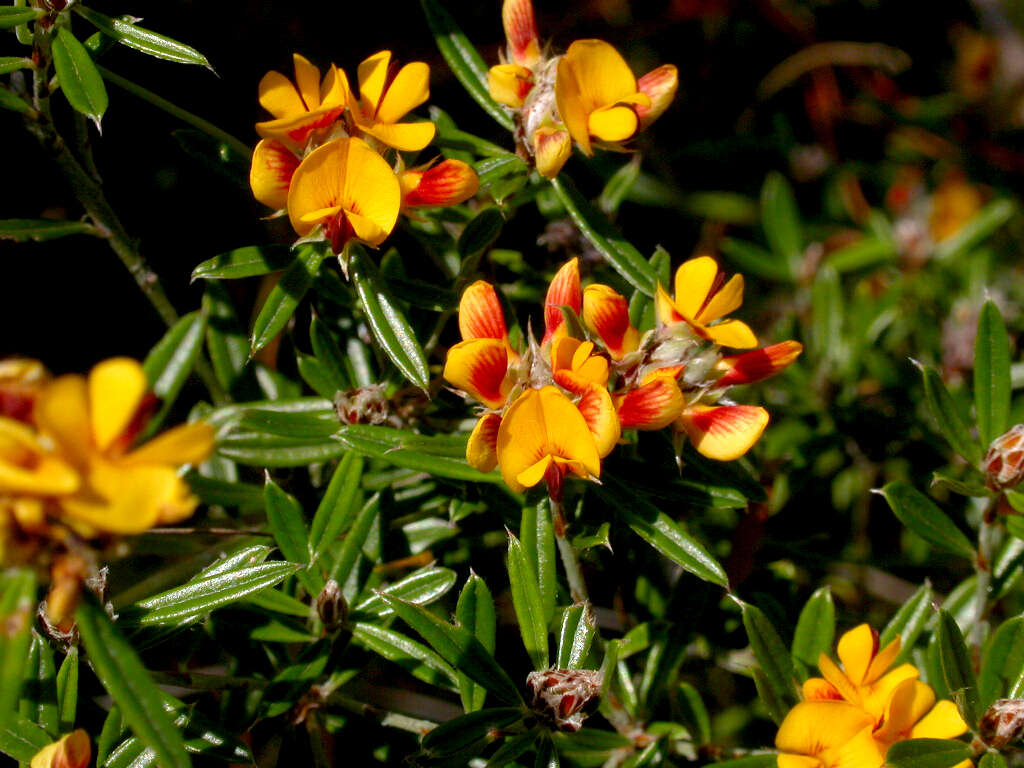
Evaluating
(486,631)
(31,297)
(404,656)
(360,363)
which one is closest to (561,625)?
(486,631)

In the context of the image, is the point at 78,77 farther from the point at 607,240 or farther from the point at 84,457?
the point at 607,240

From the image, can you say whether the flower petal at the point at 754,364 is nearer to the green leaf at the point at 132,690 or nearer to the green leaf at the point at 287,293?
the green leaf at the point at 287,293

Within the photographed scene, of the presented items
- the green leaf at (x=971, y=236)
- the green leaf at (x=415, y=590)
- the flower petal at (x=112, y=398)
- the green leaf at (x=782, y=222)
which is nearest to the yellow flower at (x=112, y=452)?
the flower petal at (x=112, y=398)

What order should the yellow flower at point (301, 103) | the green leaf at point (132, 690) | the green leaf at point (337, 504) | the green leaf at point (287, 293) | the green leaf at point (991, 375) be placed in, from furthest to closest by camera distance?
the green leaf at point (991, 375)
the green leaf at point (337, 504)
the green leaf at point (287, 293)
the yellow flower at point (301, 103)
the green leaf at point (132, 690)

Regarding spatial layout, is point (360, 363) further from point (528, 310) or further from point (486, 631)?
point (486, 631)

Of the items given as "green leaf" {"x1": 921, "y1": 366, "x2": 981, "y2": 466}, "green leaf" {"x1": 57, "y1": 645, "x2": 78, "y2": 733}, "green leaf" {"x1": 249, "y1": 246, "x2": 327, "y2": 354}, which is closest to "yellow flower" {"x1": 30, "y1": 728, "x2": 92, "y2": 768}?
"green leaf" {"x1": 57, "y1": 645, "x2": 78, "y2": 733}

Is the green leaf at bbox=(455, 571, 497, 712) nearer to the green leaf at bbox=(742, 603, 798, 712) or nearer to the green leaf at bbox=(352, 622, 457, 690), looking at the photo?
the green leaf at bbox=(352, 622, 457, 690)
